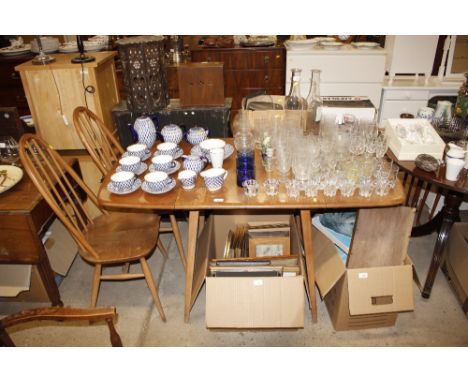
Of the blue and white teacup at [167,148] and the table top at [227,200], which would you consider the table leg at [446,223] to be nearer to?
the table top at [227,200]

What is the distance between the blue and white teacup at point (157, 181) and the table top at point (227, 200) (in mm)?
36

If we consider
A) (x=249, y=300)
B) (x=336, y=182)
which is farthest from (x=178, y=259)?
(x=336, y=182)

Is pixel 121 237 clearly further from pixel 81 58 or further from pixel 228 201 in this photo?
pixel 81 58

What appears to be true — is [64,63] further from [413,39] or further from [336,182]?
[413,39]

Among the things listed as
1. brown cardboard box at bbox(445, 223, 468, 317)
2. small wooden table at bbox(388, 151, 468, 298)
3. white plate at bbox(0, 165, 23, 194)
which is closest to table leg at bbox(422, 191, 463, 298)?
small wooden table at bbox(388, 151, 468, 298)

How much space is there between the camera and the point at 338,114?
2207 millimetres

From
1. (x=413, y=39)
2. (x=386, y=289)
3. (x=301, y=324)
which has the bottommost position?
(x=301, y=324)

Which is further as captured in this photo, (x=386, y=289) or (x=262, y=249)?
(x=262, y=249)

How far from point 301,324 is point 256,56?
3223mm

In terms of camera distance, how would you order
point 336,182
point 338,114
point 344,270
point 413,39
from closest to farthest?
point 336,182
point 344,270
point 338,114
point 413,39

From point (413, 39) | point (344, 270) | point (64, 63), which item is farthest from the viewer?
point (413, 39)

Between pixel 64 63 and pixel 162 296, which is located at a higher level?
pixel 64 63

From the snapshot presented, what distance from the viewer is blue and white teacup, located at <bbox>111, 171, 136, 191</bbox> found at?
5.74 feet

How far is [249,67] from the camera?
434 centimetres
